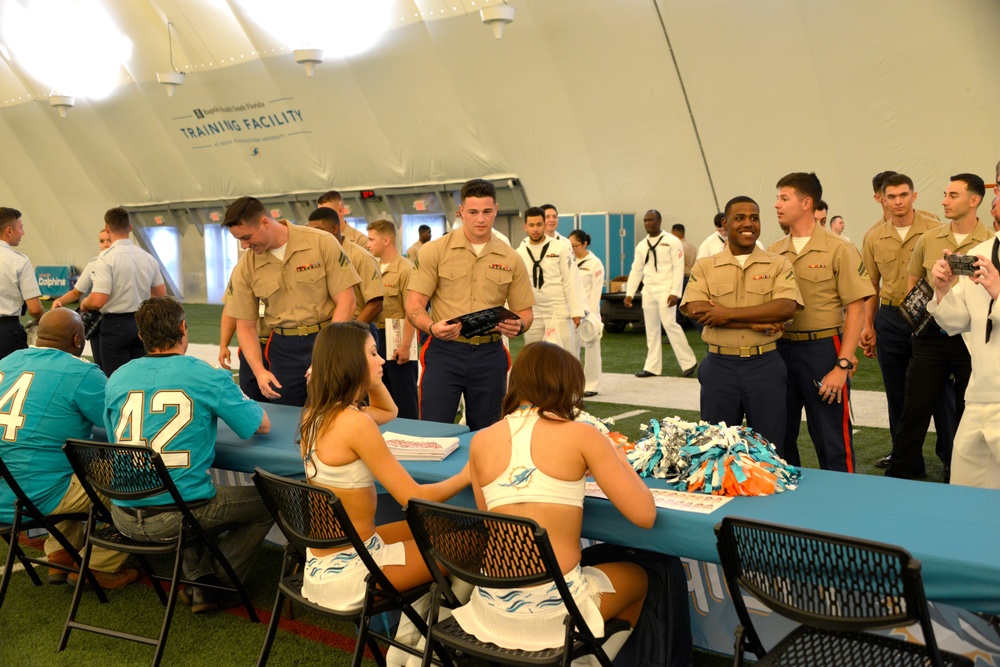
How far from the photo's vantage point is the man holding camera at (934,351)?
4.70 meters

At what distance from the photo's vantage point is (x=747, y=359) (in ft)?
13.6

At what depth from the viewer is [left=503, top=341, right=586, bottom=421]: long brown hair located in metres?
2.51

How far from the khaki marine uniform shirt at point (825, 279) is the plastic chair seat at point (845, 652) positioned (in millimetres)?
2297

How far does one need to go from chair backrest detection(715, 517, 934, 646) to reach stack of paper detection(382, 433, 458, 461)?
1355mm

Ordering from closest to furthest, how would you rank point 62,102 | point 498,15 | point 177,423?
point 177,423 → point 498,15 → point 62,102

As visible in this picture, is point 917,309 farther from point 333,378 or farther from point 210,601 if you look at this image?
point 210,601

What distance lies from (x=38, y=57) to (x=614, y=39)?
13.7 meters

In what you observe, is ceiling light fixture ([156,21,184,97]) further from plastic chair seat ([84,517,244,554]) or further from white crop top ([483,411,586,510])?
white crop top ([483,411,586,510])

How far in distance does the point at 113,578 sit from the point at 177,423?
1.02 m

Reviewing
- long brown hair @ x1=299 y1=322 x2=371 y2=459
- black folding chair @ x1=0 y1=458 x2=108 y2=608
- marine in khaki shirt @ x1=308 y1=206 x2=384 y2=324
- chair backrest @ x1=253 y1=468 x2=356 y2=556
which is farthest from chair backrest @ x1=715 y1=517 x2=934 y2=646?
marine in khaki shirt @ x1=308 y1=206 x2=384 y2=324

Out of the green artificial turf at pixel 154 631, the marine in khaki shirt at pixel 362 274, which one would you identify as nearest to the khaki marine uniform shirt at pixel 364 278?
the marine in khaki shirt at pixel 362 274

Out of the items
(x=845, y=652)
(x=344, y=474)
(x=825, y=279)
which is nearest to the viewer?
(x=845, y=652)

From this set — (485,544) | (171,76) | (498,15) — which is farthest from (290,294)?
(171,76)

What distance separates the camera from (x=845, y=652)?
2.22 meters
